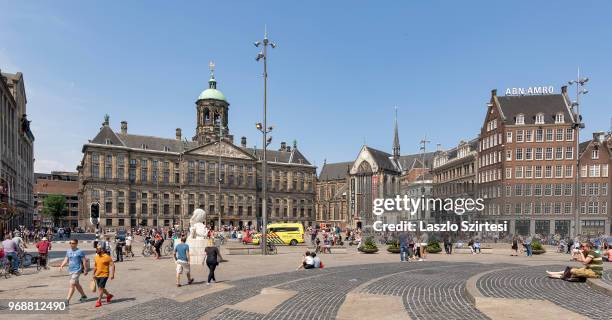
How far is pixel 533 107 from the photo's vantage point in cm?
6775

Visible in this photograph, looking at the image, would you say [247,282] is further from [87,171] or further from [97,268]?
[87,171]

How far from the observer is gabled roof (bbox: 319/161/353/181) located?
5733 inches

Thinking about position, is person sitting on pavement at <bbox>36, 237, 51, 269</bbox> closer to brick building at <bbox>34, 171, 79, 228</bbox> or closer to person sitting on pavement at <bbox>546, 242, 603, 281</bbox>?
person sitting on pavement at <bbox>546, 242, 603, 281</bbox>

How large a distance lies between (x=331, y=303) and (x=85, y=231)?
94802 mm

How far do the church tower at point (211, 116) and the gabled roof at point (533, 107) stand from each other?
70.6 metres

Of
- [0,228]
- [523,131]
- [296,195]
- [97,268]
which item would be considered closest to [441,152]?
[523,131]

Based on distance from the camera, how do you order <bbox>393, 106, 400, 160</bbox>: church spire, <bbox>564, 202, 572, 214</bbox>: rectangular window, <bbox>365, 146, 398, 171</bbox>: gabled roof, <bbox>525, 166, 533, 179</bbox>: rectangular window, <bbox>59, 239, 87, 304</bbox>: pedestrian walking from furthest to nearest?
<bbox>393, 106, 400, 160</bbox>: church spire → <bbox>365, 146, 398, 171</bbox>: gabled roof → <bbox>525, 166, 533, 179</bbox>: rectangular window → <bbox>564, 202, 572, 214</bbox>: rectangular window → <bbox>59, 239, 87, 304</bbox>: pedestrian walking

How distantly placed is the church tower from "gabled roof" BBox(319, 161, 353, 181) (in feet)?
134

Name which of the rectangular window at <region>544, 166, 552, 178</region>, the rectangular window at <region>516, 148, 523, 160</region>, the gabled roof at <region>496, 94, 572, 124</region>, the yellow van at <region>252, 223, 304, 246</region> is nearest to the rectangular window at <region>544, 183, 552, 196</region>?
the rectangular window at <region>544, 166, 552, 178</region>

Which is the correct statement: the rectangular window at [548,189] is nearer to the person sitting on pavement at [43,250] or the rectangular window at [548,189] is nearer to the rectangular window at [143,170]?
the person sitting on pavement at [43,250]

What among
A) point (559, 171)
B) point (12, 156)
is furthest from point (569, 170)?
point (12, 156)

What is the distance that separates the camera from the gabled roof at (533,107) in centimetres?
6631

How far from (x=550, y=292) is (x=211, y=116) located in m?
111

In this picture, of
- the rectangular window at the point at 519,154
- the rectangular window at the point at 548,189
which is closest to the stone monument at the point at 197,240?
the rectangular window at the point at 519,154
